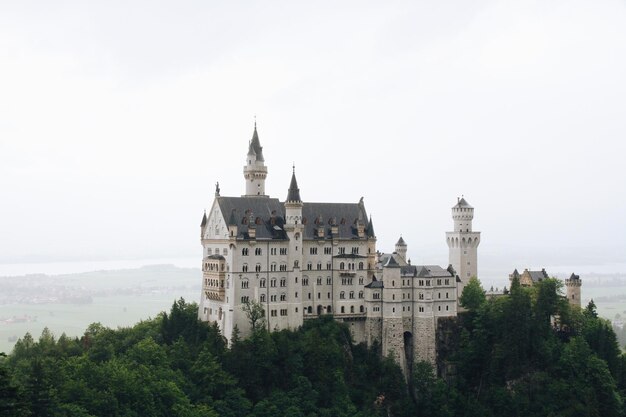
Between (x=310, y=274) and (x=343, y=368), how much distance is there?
1168cm

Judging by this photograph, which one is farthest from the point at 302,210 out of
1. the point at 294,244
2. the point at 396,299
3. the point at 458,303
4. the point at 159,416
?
the point at 159,416

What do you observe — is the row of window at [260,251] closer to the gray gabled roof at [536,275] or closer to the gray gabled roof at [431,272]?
the gray gabled roof at [431,272]

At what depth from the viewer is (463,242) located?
111 meters

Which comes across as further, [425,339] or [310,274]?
[425,339]

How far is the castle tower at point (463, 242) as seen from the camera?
111 meters

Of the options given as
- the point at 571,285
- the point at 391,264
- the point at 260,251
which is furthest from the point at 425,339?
the point at 571,285

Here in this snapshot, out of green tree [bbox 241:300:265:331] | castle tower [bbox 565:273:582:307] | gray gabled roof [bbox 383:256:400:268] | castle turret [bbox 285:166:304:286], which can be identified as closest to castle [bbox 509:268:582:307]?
castle tower [bbox 565:273:582:307]

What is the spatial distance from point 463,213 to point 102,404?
56699mm

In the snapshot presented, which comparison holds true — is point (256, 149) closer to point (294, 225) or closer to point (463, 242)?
point (294, 225)

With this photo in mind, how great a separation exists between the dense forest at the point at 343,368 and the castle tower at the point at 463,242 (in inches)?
303

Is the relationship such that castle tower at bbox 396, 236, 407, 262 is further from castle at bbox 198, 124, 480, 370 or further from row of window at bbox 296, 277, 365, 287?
row of window at bbox 296, 277, 365, 287

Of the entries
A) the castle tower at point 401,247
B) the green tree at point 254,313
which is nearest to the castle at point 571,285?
the castle tower at point 401,247

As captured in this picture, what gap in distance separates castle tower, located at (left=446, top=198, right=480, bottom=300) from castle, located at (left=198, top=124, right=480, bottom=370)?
11.0m

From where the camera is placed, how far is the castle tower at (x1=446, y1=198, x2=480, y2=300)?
111 meters
